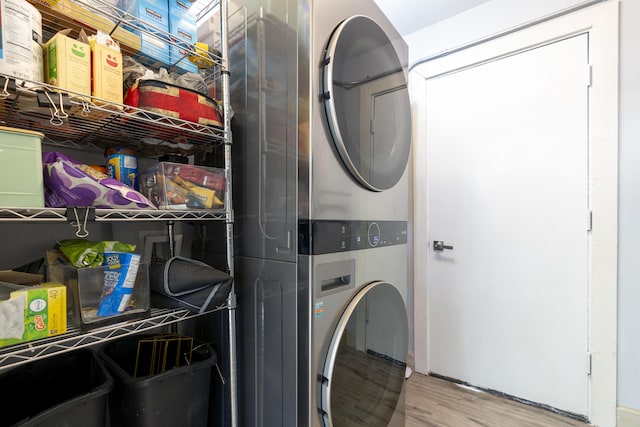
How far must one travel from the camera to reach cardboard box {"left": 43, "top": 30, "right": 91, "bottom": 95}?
690 mm

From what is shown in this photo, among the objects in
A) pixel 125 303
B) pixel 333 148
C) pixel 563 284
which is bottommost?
pixel 563 284

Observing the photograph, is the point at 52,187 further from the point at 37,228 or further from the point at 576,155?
the point at 576,155

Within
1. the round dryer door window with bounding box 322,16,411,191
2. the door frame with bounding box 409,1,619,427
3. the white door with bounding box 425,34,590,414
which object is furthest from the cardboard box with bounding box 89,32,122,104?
the door frame with bounding box 409,1,619,427

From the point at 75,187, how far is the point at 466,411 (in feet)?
6.69

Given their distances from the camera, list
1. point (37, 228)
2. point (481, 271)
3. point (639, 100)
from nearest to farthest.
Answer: point (37, 228) < point (639, 100) < point (481, 271)

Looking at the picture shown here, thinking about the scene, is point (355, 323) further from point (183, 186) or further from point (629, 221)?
point (629, 221)

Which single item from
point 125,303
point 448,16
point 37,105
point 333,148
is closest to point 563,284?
point 333,148

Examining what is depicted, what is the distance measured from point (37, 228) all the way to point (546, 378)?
2452 mm

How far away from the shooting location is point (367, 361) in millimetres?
1060

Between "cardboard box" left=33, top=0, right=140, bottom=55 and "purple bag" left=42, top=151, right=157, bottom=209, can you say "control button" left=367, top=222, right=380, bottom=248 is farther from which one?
"cardboard box" left=33, top=0, right=140, bottom=55

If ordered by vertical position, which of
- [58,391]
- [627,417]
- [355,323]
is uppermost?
[355,323]

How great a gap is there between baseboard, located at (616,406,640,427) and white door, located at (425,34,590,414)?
0.13 metres

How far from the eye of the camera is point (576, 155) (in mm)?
1575

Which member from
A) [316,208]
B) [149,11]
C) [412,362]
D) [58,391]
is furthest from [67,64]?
[412,362]
